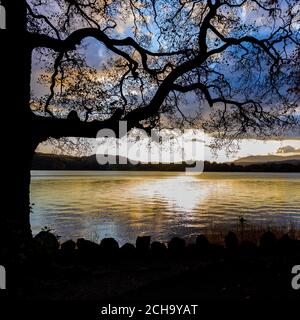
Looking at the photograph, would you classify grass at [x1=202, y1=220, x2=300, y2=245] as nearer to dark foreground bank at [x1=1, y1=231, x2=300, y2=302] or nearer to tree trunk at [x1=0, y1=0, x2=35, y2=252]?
dark foreground bank at [x1=1, y1=231, x2=300, y2=302]

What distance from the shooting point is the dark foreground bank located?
356 inches

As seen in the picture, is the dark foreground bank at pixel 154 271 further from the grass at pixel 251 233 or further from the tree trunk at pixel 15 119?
the grass at pixel 251 233


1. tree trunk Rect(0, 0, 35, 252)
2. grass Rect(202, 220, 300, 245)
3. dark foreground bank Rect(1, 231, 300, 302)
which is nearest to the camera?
dark foreground bank Rect(1, 231, 300, 302)

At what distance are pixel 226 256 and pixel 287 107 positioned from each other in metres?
6.23

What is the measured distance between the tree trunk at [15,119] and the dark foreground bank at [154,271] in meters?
1.45

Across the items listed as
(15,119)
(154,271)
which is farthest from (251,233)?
(15,119)

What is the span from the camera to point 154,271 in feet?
36.2

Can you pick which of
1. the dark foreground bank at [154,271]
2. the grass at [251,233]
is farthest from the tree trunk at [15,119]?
the grass at [251,233]

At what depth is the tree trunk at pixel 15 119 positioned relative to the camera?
40.4ft

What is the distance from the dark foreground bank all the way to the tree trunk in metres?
1.45

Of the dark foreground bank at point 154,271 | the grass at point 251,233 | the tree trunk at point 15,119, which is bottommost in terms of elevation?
the grass at point 251,233

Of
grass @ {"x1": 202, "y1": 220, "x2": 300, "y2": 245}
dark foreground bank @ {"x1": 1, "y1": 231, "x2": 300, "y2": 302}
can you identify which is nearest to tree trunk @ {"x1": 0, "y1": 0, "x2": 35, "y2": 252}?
dark foreground bank @ {"x1": 1, "y1": 231, "x2": 300, "y2": 302}

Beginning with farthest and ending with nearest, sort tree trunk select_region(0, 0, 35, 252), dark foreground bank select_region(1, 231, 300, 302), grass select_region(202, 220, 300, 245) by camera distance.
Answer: grass select_region(202, 220, 300, 245) → tree trunk select_region(0, 0, 35, 252) → dark foreground bank select_region(1, 231, 300, 302)
